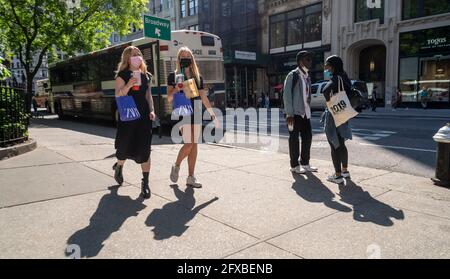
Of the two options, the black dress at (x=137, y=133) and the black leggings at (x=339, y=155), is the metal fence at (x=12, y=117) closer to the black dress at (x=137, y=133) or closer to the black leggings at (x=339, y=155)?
the black dress at (x=137, y=133)

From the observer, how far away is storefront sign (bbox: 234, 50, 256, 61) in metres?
30.1

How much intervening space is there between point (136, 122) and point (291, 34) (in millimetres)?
28796

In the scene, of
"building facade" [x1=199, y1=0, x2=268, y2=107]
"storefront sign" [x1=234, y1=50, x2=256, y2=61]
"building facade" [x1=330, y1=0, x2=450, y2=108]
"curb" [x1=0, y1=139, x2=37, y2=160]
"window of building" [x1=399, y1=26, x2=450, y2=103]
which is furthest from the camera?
"building facade" [x1=199, y1=0, x2=268, y2=107]

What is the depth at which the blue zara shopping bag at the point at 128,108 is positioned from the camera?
4.84 meters

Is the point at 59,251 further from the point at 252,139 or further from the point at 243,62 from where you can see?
the point at 243,62

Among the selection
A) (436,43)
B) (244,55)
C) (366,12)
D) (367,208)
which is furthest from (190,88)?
(244,55)

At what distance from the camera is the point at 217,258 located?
9.97ft

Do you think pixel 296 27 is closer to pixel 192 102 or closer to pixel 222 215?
pixel 192 102

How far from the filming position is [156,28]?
11234 millimetres

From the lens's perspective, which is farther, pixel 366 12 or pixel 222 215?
pixel 366 12

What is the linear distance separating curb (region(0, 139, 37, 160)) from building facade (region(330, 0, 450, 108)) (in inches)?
885

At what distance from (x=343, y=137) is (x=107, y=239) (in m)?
3.68

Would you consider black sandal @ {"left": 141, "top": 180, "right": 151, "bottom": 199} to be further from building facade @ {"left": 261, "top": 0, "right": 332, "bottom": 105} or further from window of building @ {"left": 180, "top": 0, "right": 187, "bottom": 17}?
window of building @ {"left": 180, "top": 0, "right": 187, "bottom": 17}

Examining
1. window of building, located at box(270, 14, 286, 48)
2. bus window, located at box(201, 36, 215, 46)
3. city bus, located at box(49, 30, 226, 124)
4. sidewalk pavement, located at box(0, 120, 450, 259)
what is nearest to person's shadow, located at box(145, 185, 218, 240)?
sidewalk pavement, located at box(0, 120, 450, 259)
